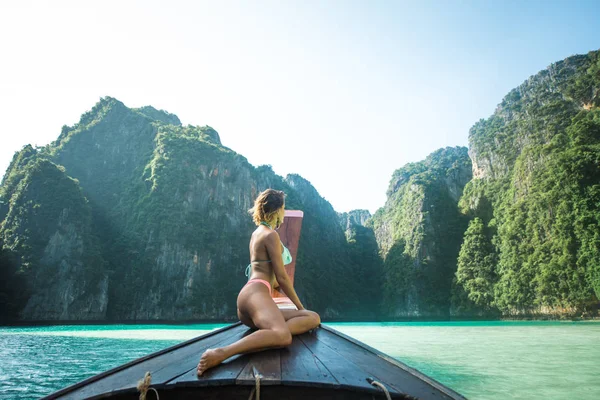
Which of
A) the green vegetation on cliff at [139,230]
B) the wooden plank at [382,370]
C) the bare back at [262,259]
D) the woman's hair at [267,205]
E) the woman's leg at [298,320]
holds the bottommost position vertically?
the wooden plank at [382,370]

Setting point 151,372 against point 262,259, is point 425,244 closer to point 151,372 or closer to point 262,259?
point 262,259

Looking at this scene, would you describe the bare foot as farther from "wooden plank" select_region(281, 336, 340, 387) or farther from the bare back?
the bare back

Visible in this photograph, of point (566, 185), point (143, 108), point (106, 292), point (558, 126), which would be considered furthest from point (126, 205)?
point (558, 126)

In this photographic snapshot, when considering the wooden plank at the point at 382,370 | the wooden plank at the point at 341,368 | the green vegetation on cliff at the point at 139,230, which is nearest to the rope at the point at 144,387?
the wooden plank at the point at 341,368

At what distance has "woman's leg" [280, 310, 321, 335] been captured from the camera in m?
2.24

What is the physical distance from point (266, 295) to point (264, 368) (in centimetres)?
58

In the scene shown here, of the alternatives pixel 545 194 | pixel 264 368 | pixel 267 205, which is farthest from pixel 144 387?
pixel 545 194

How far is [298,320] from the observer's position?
2.28 metres

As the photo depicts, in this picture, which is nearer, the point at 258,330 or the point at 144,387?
the point at 144,387

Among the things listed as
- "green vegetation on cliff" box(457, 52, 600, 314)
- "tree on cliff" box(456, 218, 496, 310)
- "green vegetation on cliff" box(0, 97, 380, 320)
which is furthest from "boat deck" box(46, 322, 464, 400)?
"tree on cliff" box(456, 218, 496, 310)

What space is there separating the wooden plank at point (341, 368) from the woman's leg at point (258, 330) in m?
0.22

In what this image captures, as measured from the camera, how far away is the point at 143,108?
86125mm

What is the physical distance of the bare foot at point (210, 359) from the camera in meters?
1.37

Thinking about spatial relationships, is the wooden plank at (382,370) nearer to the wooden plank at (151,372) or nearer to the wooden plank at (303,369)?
the wooden plank at (303,369)
